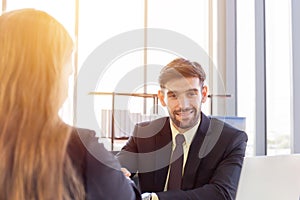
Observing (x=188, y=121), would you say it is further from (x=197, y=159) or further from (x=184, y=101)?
(x=197, y=159)

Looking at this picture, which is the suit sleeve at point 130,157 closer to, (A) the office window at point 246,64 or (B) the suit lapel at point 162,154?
(B) the suit lapel at point 162,154

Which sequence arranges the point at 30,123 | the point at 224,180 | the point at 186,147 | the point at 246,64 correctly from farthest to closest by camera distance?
the point at 246,64 → the point at 186,147 → the point at 224,180 → the point at 30,123

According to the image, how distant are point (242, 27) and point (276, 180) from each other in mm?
3045

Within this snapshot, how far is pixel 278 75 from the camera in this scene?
3.11 m

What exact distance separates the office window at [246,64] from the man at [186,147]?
1760mm

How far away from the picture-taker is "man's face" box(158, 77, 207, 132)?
1.77 metres

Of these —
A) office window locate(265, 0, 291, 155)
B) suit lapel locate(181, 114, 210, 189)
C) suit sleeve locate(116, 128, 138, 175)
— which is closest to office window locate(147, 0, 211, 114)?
office window locate(265, 0, 291, 155)

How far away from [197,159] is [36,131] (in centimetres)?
99

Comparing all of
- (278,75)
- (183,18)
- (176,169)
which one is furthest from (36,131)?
(183,18)

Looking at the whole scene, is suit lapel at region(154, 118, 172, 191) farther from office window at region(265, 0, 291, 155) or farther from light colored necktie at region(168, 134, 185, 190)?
office window at region(265, 0, 291, 155)

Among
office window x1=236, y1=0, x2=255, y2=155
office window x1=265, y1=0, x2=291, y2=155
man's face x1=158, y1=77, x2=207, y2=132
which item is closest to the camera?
man's face x1=158, y1=77, x2=207, y2=132

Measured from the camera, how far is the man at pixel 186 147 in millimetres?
1662

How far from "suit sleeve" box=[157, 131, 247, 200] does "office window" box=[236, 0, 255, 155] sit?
5.72 ft

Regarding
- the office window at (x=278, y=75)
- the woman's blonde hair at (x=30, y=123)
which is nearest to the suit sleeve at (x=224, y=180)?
the woman's blonde hair at (x=30, y=123)
